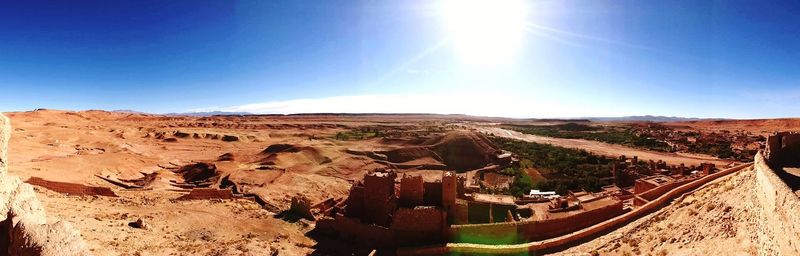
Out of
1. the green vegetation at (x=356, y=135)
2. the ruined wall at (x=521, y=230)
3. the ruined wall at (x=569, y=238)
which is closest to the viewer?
the ruined wall at (x=569, y=238)

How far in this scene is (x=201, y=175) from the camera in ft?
101

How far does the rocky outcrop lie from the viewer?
6.03m

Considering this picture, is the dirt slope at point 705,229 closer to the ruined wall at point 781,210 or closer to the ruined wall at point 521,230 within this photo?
the ruined wall at point 781,210

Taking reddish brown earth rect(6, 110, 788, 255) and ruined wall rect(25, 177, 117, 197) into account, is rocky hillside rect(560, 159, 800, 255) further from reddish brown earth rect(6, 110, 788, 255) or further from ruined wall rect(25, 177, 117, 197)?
ruined wall rect(25, 177, 117, 197)

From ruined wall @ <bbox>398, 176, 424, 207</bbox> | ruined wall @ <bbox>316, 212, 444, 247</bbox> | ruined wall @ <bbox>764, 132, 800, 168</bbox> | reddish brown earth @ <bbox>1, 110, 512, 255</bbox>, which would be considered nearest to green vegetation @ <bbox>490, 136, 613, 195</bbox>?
reddish brown earth @ <bbox>1, 110, 512, 255</bbox>

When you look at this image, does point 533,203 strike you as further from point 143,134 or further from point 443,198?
point 143,134

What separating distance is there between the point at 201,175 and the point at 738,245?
3115 centimetres

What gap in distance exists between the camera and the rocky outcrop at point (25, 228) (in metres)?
6.03

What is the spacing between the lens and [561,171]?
37750mm

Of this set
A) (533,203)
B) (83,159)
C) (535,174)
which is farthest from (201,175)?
(535,174)

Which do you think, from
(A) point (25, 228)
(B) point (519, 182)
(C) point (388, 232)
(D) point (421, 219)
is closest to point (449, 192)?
(D) point (421, 219)

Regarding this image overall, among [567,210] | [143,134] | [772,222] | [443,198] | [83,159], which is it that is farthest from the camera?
[143,134]

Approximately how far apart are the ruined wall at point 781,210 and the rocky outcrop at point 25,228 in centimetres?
1044


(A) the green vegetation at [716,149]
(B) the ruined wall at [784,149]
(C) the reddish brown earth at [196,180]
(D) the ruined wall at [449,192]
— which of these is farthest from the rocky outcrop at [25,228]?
(A) the green vegetation at [716,149]
